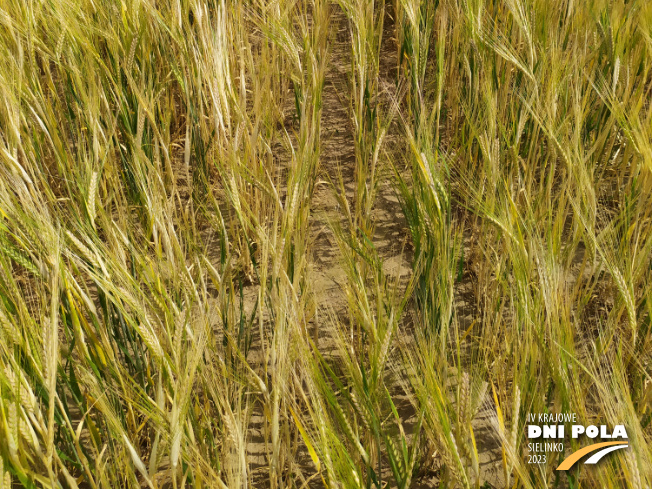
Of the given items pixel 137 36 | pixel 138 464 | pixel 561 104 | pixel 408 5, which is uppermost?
pixel 408 5

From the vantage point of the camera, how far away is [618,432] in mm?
792

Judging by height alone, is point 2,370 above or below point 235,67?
below

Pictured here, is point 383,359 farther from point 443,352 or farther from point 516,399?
point 516,399

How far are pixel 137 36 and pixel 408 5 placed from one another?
757 millimetres

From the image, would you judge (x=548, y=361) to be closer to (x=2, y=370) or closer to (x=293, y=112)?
(x=2, y=370)

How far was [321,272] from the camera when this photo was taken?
1.44m

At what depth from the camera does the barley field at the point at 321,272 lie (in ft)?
2.65

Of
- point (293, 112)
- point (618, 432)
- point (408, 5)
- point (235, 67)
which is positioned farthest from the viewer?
point (293, 112)

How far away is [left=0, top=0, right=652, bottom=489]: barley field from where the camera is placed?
0.81 metres

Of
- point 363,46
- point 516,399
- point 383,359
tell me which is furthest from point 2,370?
point 363,46

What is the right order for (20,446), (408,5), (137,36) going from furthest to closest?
(408,5) < (137,36) < (20,446)

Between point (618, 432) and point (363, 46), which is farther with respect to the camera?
point (363, 46)

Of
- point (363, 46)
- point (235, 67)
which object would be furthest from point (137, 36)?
point (363, 46)

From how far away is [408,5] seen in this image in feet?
5.14
